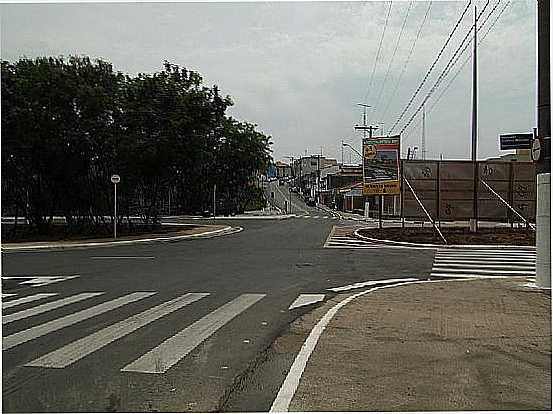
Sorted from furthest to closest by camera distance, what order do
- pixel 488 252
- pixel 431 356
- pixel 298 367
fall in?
1. pixel 488 252
2. pixel 431 356
3. pixel 298 367

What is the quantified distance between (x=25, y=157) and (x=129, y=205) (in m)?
7.85

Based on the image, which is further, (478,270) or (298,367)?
(478,270)

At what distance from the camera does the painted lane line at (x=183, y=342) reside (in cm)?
704

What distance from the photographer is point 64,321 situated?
9.76 meters

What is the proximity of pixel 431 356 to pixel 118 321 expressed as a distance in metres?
4.57

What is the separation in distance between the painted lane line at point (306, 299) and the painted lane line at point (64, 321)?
2755mm

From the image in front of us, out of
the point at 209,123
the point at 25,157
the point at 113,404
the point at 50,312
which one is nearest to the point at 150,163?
the point at 209,123

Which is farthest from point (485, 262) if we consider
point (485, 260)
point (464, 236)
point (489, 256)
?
point (464, 236)

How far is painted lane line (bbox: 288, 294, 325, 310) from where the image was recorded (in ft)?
37.3

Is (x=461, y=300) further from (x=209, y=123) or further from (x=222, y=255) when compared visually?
(x=209, y=123)

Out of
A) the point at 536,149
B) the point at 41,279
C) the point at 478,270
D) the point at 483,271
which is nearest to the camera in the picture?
the point at 536,149

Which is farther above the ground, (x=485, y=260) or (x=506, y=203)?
(x=506, y=203)

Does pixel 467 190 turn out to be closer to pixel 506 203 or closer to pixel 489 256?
pixel 506 203

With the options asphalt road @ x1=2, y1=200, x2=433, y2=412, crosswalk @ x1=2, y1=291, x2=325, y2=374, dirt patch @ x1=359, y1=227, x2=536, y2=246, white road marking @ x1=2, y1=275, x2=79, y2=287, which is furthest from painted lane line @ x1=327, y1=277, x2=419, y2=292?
dirt patch @ x1=359, y1=227, x2=536, y2=246
